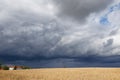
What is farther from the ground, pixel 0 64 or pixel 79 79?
pixel 0 64

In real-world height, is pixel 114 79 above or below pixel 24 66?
below

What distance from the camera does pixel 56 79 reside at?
109 ft

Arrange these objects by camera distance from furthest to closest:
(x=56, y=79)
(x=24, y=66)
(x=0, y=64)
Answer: (x=24, y=66) < (x=0, y=64) < (x=56, y=79)

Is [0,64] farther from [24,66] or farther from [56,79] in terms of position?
[56,79]

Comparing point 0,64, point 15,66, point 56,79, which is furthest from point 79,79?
point 15,66

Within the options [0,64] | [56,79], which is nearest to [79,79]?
[56,79]

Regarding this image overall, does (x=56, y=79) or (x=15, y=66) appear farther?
(x=15, y=66)

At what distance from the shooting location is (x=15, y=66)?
421 ft

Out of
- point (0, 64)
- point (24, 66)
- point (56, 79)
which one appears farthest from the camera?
point (24, 66)

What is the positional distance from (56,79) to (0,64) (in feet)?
283

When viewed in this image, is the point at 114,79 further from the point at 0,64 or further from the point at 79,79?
the point at 0,64

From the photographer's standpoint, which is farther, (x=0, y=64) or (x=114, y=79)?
(x=0, y=64)

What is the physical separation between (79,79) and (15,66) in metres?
98.7

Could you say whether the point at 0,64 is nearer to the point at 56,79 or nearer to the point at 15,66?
the point at 15,66
